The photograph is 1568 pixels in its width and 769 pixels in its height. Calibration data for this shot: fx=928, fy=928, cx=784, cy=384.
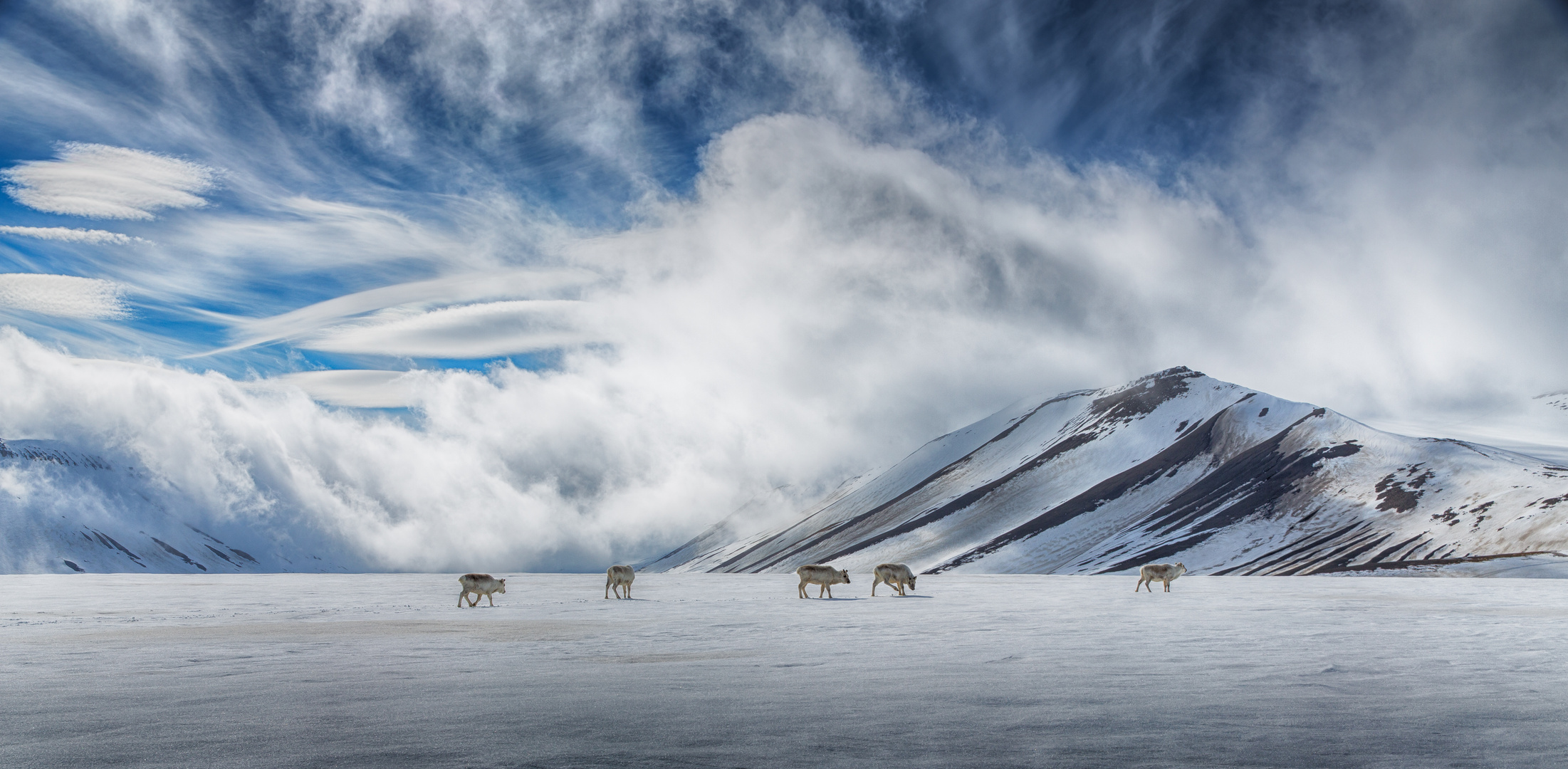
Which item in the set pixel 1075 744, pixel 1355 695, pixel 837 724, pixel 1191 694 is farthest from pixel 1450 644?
pixel 837 724

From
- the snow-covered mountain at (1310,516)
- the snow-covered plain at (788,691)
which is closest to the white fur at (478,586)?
the snow-covered plain at (788,691)

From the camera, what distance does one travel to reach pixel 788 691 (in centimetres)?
1252

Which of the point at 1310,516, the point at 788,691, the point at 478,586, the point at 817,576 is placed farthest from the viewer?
the point at 1310,516

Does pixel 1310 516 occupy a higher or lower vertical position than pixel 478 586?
higher

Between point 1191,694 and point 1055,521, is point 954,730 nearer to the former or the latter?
point 1191,694

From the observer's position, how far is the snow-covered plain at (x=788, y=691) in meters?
8.85

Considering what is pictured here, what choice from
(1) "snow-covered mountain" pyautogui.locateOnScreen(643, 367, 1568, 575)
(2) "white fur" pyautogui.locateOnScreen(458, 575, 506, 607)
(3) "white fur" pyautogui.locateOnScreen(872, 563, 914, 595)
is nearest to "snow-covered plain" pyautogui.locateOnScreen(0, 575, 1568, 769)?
(2) "white fur" pyautogui.locateOnScreen(458, 575, 506, 607)

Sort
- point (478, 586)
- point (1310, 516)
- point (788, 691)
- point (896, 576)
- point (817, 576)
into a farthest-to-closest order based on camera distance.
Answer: point (1310, 516) → point (896, 576) → point (817, 576) → point (478, 586) → point (788, 691)

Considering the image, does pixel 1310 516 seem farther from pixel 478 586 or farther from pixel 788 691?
pixel 788 691

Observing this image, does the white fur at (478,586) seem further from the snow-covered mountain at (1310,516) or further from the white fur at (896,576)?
the snow-covered mountain at (1310,516)

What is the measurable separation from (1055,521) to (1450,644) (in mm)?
177109

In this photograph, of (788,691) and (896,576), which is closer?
(788,691)

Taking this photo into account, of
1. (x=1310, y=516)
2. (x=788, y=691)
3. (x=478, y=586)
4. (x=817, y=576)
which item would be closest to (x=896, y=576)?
(x=817, y=576)

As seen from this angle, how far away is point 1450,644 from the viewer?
18.0 meters
